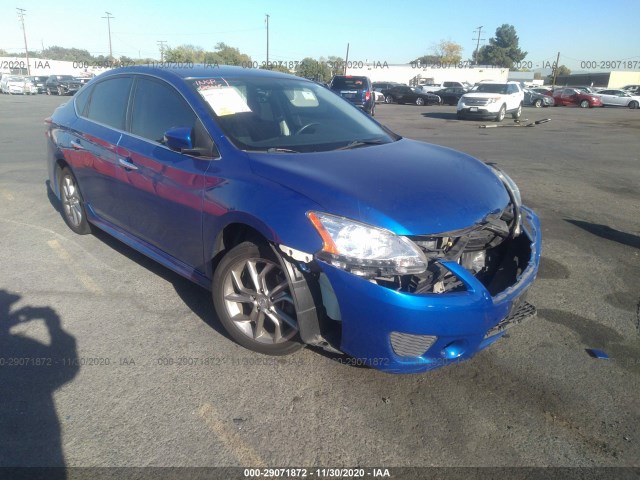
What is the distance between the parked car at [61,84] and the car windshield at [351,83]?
2572 centimetres

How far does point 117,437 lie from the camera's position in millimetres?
2400

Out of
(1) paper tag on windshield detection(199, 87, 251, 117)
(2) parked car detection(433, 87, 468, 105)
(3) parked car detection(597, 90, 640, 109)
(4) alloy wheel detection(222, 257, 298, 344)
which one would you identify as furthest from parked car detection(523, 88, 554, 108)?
(4) alloy wheel detection(222, 257, 298, 344)

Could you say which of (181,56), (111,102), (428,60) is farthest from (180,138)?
(428,60)

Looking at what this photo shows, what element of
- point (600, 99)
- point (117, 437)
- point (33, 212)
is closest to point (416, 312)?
point (117, 437)

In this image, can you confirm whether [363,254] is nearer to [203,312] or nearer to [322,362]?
[322,362]

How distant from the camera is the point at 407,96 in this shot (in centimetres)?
3616

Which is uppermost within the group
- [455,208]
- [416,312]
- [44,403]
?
[455,208]

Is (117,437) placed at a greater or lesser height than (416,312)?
lesser

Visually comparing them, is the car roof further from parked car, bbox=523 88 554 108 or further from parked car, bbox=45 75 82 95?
parked car, bbox=45 75 82 95

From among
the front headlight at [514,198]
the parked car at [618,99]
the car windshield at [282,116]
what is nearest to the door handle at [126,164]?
the car windshield at [282,116]

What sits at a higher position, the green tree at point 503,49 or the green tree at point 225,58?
the green tree at point 503,49

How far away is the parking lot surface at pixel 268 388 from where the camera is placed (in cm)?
234

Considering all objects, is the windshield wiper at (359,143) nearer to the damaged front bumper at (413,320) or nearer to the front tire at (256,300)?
the front tire at (256,300)

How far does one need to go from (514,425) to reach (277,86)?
2.95m
